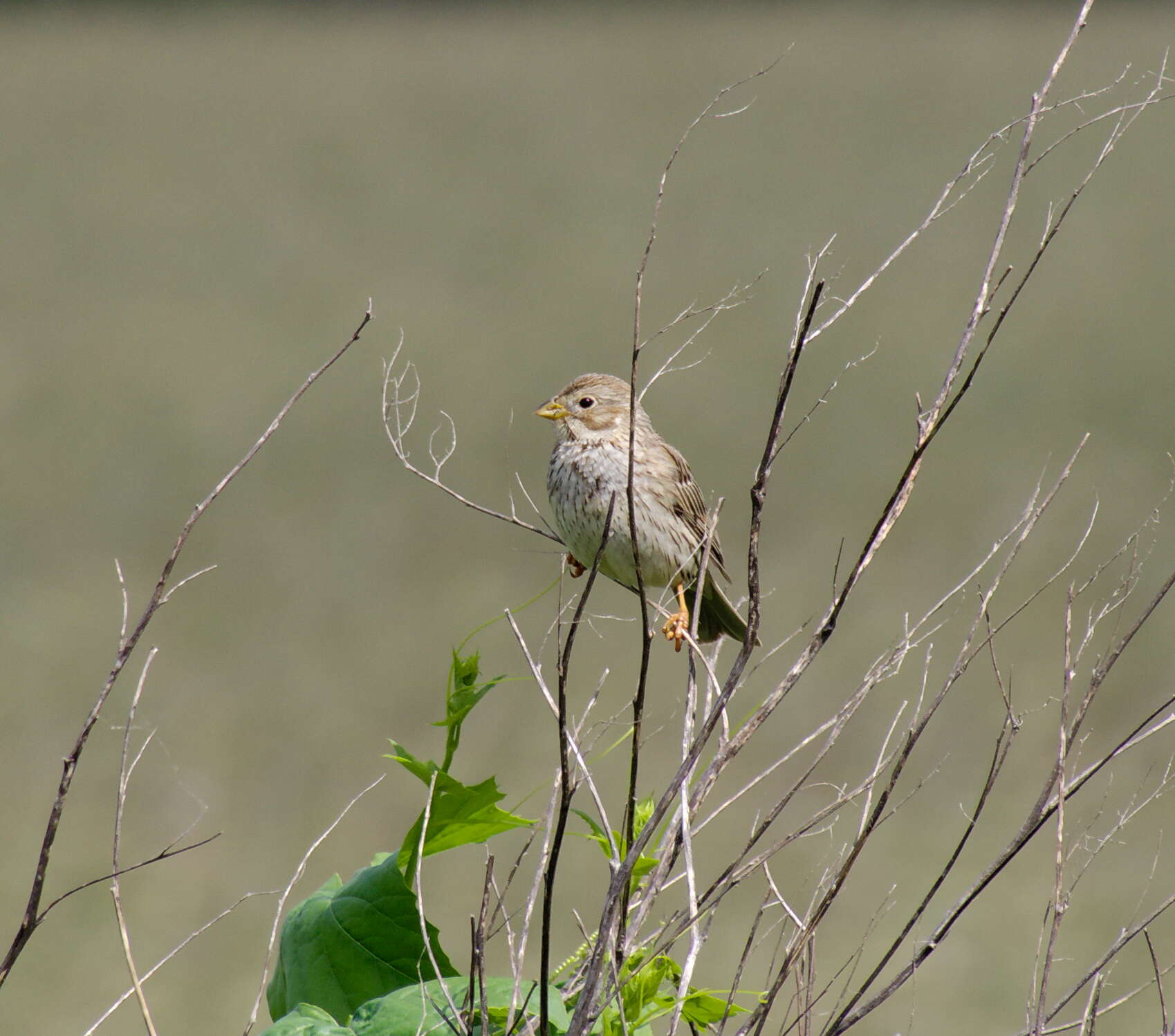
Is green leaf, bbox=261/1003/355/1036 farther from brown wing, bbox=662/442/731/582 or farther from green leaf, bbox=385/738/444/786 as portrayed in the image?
brown wing, bbox=662/442/731/582

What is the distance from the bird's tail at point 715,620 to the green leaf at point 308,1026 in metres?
2.27

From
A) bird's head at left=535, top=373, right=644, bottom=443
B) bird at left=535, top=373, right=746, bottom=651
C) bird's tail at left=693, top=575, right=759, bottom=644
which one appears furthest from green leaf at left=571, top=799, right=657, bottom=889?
bird's head at left=535, top=373, right=644, bottom=443

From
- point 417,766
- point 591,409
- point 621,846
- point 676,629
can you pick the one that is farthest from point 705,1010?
point 591,409

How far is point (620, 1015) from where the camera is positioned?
1.69 metres

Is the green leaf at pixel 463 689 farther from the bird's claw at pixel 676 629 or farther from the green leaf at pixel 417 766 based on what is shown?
the bird's claw at pixel 676 629

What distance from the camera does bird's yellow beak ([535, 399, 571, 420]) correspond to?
13.4ft

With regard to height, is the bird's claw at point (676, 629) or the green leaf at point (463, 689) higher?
the green leaf at point (463, 689)

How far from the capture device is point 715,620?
4059mm

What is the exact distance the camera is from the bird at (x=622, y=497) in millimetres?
3740

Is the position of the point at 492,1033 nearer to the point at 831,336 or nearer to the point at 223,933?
the point at 223,933

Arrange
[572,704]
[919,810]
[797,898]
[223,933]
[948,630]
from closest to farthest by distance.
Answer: [797,898] → [572,704] → [948,630] → [223,933] → [919,810]

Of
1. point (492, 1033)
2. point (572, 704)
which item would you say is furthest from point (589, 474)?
point (572, 704)

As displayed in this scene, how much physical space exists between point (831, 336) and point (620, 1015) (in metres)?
19.1

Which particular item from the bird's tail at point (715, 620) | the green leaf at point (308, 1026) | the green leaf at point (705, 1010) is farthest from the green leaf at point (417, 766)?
the bird's tail at point (715, 620)
